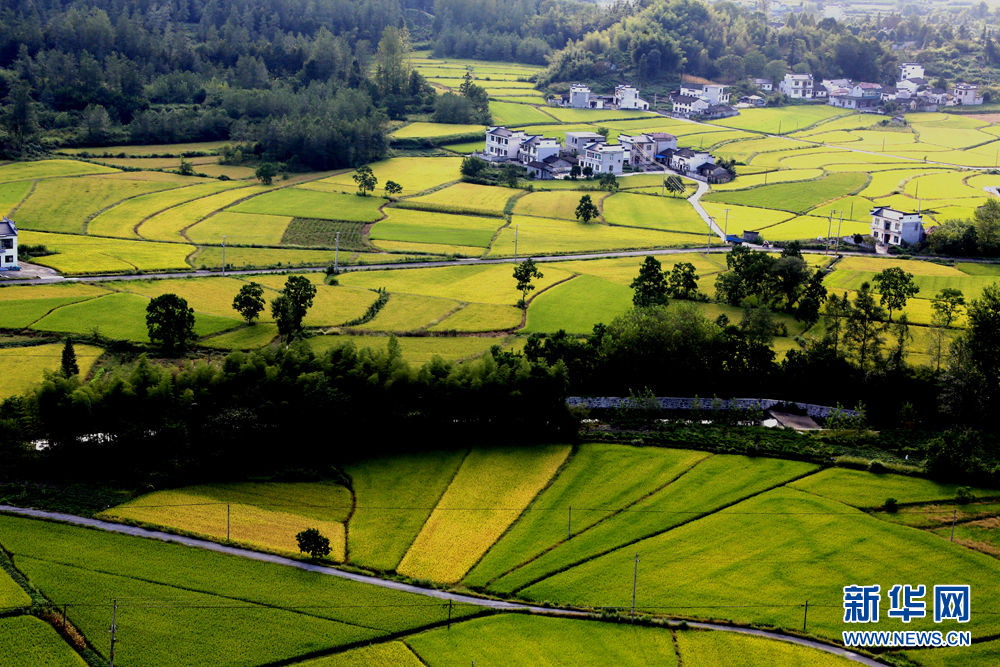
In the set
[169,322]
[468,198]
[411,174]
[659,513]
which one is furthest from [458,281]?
[411,174]

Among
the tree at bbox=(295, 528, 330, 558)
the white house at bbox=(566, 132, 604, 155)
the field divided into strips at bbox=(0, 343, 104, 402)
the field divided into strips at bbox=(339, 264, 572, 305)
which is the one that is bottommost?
the tree at bbox=(295, 528, 330, 558)

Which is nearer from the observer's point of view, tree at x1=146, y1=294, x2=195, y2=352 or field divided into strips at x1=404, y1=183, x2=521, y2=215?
tree at x1=146, y1=294, x2=195, y2=352

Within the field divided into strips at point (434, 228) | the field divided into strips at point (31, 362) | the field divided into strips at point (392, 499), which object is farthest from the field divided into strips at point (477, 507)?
the field divided into strips at point (434, 228)

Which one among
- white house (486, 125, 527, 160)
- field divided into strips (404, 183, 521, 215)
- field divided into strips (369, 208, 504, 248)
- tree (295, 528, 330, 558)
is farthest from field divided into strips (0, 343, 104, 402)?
white house (486, 125, 527, 160)

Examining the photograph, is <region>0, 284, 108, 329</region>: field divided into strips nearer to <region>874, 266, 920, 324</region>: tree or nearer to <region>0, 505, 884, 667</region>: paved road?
<region>0, 505, 884, 667</region>: paved road

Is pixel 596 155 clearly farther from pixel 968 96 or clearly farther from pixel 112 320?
pixel 968 96

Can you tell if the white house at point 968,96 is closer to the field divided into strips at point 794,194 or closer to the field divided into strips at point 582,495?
the field divided into strips at point 794,194

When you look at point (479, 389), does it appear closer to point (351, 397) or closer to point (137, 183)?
point (351, 397)
